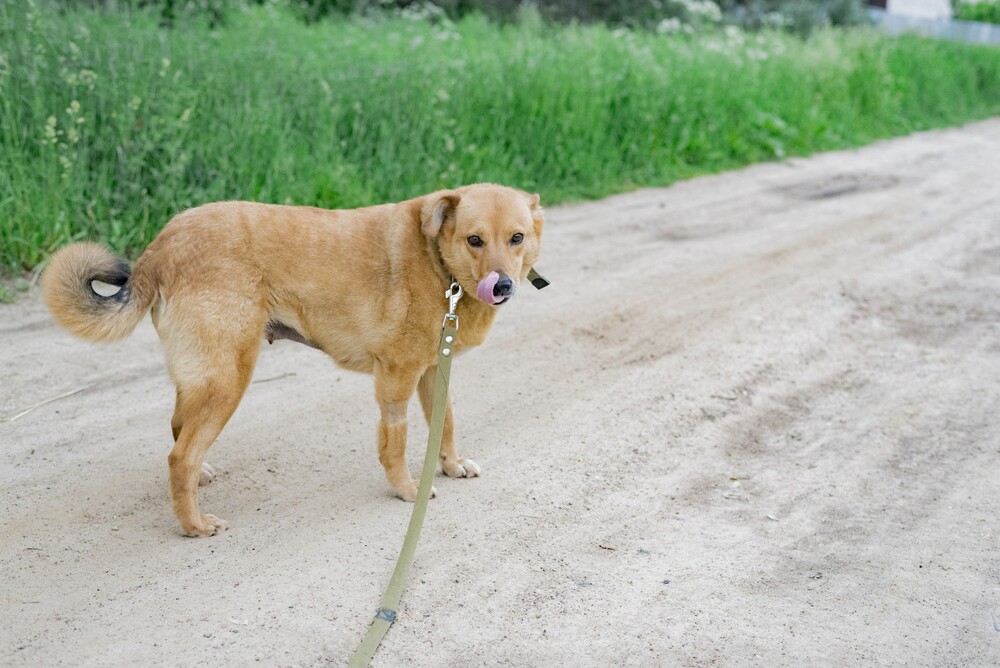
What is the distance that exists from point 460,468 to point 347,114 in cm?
573

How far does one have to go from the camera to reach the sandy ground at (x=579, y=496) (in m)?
3.58

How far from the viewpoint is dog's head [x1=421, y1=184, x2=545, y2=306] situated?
4.12m

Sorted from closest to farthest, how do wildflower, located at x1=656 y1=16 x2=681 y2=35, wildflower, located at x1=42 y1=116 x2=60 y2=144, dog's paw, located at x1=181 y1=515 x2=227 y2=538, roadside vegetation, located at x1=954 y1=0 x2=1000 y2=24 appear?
1. dog's paw, located at x1=181 y1=515 x2=227 y2=538
2. wildflower, located at x1=42 y1=116 x2=60 y2=144
3. wildflower, located at x1=656 y1=16 x2=681 y2=35
4. roadside vegetation, located at x1=954 y1=0 x2=1000 y2=24

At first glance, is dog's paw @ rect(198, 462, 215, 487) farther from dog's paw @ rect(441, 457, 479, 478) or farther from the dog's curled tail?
dog's paw @ rect(441, 457, 479, 478)

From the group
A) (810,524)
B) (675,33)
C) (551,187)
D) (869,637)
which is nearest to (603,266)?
(551,187)

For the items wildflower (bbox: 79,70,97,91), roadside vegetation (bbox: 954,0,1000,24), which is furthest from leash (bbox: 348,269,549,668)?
roadside vegetation (bbox: 954,0,1000,24)

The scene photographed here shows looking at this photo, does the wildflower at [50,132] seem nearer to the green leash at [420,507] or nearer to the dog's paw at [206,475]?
the dog's paw at [206,475]

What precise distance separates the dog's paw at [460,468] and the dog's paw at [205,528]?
1.14 meters

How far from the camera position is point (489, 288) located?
3979 mm

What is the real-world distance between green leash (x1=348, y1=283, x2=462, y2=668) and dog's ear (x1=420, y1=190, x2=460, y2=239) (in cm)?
27

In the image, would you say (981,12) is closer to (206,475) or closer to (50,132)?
(50,132)

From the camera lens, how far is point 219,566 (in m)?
3.91

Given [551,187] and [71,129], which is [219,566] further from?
[551,187]

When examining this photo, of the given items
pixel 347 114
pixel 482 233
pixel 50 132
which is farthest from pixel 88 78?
pixel 482 233
